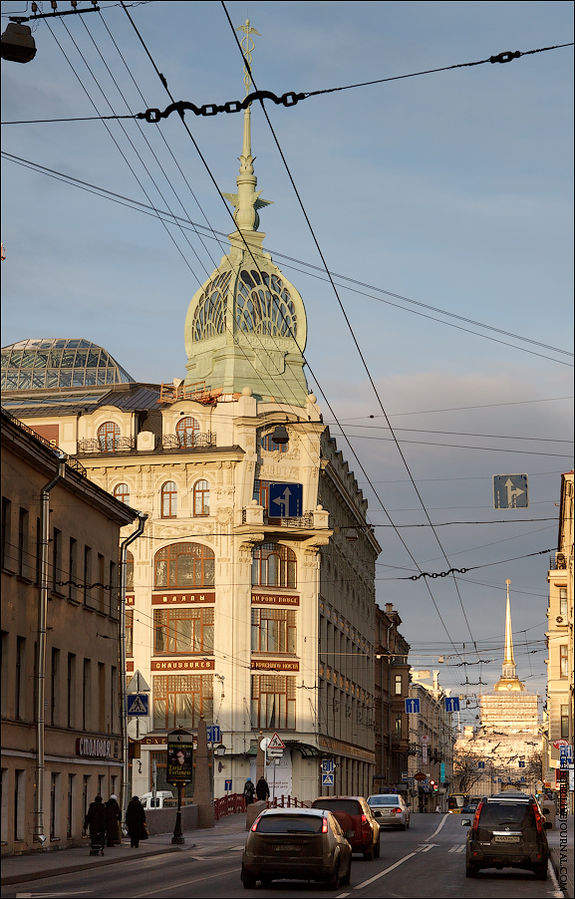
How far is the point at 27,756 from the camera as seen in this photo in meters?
35.9

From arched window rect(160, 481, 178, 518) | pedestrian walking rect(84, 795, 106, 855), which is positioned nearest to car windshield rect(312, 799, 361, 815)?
pedestrian walking rect(84, 795, 106, 855)

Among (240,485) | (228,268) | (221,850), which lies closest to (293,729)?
(240,485)

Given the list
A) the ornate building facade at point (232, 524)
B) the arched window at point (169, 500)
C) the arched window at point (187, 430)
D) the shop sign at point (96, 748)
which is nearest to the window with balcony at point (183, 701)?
the ornate building facade at point (232, 524)

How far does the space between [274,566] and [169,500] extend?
673 centimetres

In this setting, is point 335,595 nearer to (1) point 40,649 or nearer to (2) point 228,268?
(2) point 228,268

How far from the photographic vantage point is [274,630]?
73938mm

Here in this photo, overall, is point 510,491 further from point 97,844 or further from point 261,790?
point 261,790

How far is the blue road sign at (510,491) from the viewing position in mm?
41812

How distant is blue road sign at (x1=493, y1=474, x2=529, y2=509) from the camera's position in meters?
41.8

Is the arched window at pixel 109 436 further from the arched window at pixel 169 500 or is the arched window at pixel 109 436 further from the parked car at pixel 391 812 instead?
the parked car at pixel 391 812

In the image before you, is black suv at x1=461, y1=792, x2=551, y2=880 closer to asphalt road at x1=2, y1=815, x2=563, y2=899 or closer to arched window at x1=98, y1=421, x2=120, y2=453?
asphalt road at x1=2, y1=815, x2=563, y2=899

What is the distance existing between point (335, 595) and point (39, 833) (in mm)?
47560

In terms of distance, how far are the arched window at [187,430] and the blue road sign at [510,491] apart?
112ft

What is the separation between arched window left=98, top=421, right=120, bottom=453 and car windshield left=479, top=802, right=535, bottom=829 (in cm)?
4887
